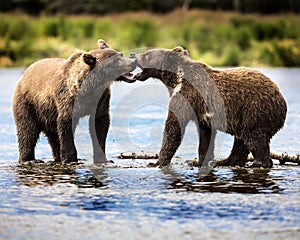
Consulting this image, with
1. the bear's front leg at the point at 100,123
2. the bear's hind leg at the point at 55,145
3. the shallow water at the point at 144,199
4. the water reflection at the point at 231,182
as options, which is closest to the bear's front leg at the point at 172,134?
the shallow water at the point at 144,199

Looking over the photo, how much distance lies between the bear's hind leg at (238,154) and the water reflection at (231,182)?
0.25 metres

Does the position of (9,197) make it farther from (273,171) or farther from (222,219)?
(273,171)

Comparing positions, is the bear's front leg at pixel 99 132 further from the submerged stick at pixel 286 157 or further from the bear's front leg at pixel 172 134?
the submerged stick at pixel 286 157

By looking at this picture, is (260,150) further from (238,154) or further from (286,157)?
(286,157)

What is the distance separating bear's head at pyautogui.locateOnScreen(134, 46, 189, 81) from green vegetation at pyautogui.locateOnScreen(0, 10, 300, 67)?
58.3ft

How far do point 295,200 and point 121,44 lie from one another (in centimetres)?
2230

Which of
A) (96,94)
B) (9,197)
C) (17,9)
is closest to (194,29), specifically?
(17,9)

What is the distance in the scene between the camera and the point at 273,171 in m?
10.1

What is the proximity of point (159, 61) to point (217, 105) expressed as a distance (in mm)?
970

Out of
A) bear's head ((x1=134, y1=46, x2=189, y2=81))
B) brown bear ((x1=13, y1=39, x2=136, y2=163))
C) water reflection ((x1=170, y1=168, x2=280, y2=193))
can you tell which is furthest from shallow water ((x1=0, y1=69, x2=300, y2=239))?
bear's head ((x1=134, y1=46, x2=189, y2=81))

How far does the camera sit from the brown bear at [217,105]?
10000mm

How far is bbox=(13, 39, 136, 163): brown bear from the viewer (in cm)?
1048

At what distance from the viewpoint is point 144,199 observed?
844cm

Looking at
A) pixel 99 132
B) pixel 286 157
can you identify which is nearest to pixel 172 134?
pixel 99 132
